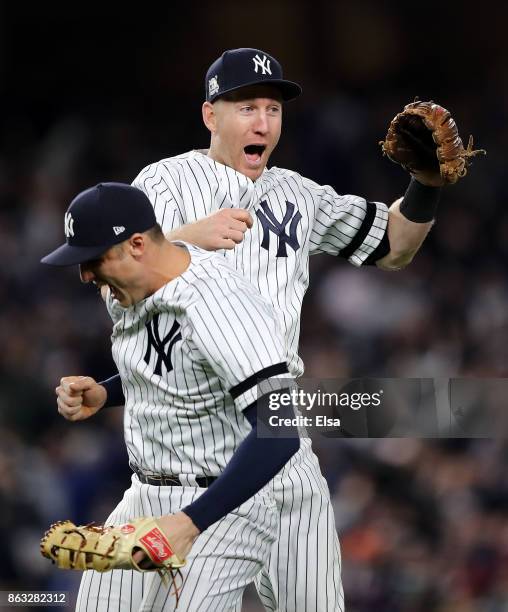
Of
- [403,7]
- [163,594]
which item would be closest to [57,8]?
[403,7]

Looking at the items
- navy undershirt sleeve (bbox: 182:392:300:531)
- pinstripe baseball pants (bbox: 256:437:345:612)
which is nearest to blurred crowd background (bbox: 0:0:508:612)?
pinstripe baseball pants (bbox: 256:437:345:612)

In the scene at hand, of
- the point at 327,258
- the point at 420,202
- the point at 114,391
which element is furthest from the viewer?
the point at 327,258

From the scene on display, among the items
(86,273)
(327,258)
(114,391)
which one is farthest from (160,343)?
(327,258)

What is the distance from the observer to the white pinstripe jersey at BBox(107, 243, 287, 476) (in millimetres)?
2277

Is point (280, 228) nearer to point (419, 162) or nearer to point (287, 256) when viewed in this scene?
point (287, 256)

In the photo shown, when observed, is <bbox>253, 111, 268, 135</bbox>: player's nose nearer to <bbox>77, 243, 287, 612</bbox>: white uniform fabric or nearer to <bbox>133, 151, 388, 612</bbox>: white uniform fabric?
<bbox>133, 151, 388, 612</bbox>: white uniform fabric

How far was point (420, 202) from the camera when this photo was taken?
321cm

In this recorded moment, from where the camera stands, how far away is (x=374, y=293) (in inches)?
258

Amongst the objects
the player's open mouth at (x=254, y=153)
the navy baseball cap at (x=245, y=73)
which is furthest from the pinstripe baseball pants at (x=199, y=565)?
the navy baseball cap at (x=245, y=73)

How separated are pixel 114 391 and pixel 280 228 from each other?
1.97ft

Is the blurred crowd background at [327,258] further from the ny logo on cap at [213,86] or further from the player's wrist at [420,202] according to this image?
the ny logo on cap at [213,86]

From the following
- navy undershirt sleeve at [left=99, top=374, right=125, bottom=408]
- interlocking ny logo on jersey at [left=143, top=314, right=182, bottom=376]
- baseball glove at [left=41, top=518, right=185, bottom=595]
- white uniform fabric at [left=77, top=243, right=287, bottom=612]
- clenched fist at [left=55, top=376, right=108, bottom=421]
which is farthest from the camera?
navy undershirt sleeve at [left=99, top=374, right=125, bottom=408]

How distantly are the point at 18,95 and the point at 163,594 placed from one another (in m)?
6.24

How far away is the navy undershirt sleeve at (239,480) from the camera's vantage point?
2191 mm
